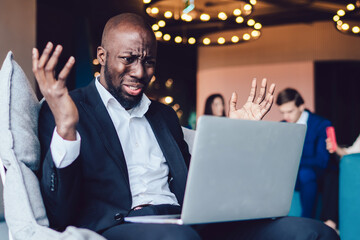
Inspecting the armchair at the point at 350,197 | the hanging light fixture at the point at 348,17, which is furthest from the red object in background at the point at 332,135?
the hanging light fixture at the point at 348,17

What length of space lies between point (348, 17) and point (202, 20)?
6.55 feet

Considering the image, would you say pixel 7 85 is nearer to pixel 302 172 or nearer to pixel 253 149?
pixel 253 149

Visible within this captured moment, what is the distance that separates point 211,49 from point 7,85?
9240 millimetres

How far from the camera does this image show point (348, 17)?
17.9ft

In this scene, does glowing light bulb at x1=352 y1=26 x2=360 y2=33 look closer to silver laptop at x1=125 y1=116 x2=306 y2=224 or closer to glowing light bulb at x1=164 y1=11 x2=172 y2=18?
glowing light bulb at x1=164 y1=11 x2=172 y2=18

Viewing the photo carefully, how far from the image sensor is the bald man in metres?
1.36

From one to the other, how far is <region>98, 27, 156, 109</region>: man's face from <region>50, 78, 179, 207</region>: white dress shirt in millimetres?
50

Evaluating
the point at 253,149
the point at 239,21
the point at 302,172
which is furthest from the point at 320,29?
the point at 253,149

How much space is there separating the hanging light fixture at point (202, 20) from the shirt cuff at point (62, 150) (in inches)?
156

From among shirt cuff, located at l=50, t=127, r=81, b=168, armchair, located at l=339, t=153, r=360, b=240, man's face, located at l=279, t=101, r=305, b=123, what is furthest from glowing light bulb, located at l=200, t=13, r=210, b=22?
shirt cuff, located at l=50, t=127, r=81, b=168

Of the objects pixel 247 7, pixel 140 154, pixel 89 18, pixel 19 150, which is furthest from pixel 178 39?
pixel 19 150

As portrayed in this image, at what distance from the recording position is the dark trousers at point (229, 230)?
1.34 m

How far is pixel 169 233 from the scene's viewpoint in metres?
1.31

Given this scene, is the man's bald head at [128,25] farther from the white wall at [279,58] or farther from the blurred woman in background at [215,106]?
the white wall at [279,58]
